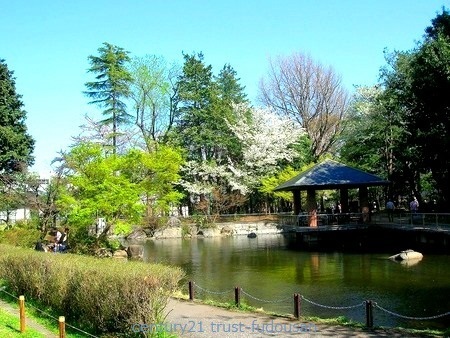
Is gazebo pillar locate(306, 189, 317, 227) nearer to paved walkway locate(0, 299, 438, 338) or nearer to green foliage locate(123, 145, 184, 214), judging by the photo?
green foliage locate(123, 145, 184, 214)

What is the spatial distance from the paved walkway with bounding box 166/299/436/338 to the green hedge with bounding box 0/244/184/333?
1.03 m

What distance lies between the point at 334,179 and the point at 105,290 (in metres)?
26.0

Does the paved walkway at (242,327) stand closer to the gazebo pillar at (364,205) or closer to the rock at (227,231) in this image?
the gazebo pillar at (364,205)

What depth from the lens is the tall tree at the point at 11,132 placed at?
3265 cm

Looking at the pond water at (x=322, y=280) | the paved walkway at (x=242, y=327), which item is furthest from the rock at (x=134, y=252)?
the paved walkway at (x=242, y=327)

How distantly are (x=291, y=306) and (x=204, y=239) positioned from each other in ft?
88.8

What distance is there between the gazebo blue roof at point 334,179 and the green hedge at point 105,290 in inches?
913

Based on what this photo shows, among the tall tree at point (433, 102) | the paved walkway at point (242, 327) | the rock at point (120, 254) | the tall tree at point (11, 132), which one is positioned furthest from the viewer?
the tall tree at point (11, 132)

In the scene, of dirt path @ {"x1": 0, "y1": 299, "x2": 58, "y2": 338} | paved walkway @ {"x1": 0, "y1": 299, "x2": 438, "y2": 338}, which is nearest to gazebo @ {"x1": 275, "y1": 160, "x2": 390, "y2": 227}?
paved walkway @ {"x1": 0, "y1": 299, "x2": 438, "y2": 338}

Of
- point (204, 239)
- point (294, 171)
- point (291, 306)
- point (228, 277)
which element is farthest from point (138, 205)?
point (294, 171)

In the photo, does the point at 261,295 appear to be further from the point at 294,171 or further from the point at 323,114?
the point at 323,114

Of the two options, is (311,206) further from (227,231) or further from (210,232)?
(210,232)

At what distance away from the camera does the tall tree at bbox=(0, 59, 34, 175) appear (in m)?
32.7

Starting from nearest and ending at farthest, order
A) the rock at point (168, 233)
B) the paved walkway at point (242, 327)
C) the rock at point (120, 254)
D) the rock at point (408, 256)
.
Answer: the paved walkway at point (242, 327) < the rock at point (408, 256) < the rock at point (120, 254) < the rock at point (168, 233)
